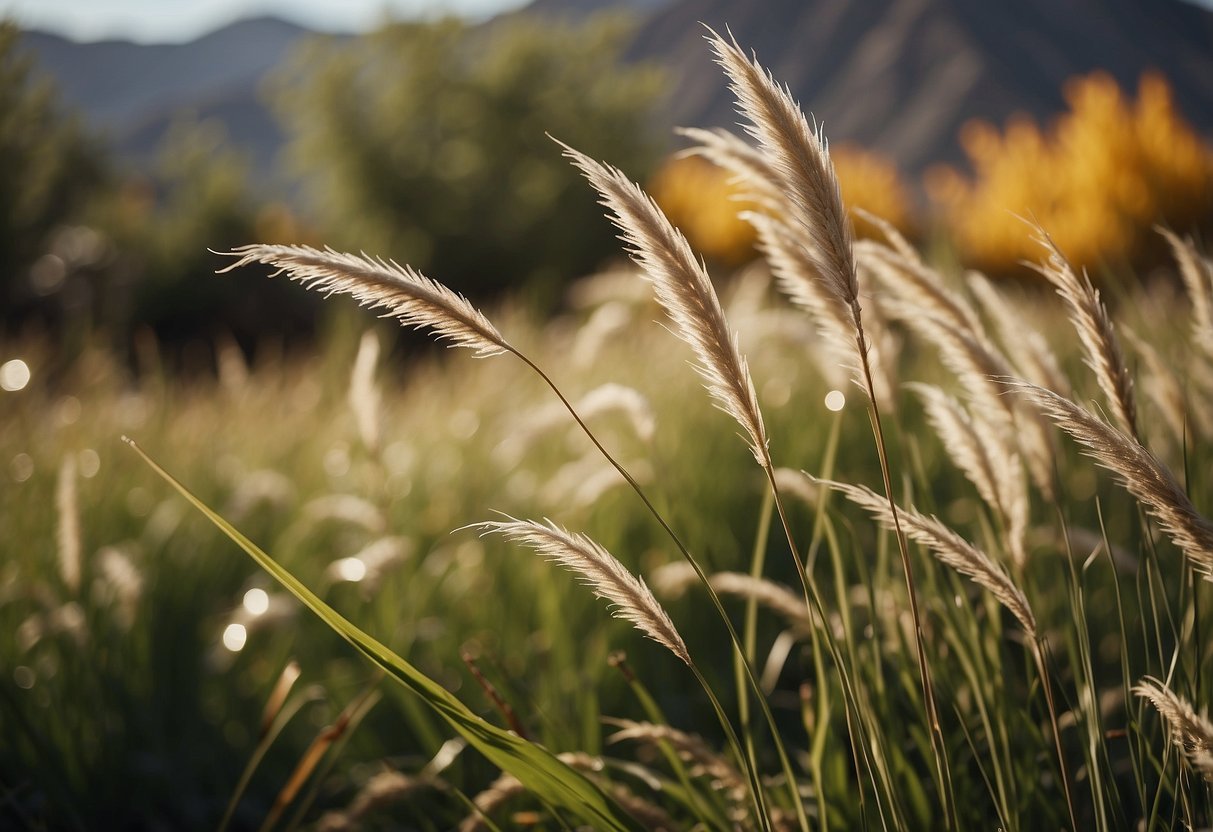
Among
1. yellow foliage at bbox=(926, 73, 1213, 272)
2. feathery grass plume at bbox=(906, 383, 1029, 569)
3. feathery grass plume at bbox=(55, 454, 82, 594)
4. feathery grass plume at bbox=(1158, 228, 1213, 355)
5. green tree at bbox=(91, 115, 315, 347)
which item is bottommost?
green tree at bbox=(91, 115, 315, 347)

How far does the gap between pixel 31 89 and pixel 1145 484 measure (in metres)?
4.68

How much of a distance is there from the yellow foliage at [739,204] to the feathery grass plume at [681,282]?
9.42 m

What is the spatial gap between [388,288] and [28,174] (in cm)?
507

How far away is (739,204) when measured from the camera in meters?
10.2

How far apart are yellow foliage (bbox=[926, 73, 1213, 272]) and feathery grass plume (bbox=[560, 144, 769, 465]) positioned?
7933mm

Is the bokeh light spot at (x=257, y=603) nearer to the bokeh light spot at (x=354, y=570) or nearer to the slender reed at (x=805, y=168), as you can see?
the bokeh light spot at (x=354, y=570)

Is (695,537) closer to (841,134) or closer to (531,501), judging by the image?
(531,501)

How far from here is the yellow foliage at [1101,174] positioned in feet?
27.6

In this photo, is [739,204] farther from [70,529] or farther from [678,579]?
[70,529]


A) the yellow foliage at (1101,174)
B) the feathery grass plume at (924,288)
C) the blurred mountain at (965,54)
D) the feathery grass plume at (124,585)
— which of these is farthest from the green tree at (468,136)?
the feathery grass plume at (924,288)

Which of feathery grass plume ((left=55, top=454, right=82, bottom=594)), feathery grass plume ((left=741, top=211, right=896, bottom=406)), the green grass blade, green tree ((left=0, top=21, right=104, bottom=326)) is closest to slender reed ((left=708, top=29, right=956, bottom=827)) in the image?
feathery grass plume ((left=741, top=211, right=896, bottom=406))

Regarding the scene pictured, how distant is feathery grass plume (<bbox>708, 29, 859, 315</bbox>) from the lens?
666 mm

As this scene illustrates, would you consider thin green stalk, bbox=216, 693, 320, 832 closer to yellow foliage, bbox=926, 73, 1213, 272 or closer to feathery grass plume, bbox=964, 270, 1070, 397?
feathery grass plume, bbox=964, 270, 1070, 397

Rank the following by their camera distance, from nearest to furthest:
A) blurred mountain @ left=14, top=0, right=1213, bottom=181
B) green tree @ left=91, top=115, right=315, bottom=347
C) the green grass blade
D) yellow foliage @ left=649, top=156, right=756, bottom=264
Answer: the green grass blade
blurred mountain @ left=14, top=0, right=1213, bottom=181
yellow foliage @ left=649, top=156, right=756, bottom=264
green tree @ left=91, top=115, right=315, bottom=347
